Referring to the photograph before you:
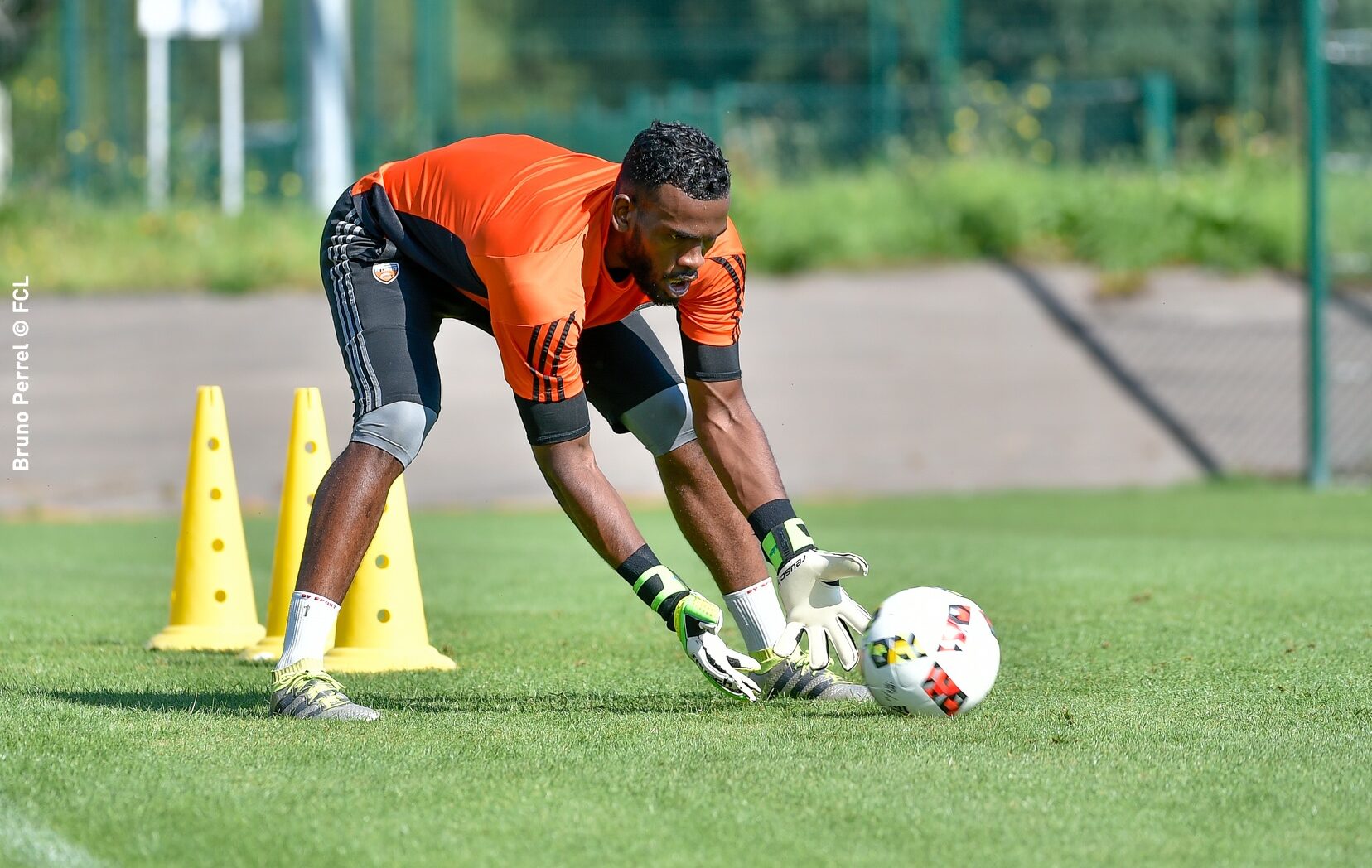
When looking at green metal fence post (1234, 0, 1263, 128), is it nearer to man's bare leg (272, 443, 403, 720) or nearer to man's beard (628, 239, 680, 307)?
man's beard (628, 239, 680, 307)

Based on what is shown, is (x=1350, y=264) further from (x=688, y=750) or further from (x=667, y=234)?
(x=688, y=750)

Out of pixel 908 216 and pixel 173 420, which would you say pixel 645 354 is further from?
pixel 908 216

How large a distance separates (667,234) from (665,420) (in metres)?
1.03

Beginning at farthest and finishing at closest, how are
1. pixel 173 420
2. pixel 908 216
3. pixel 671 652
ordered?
pixel 908 216 < pixel 173 420 < pixel 671 652

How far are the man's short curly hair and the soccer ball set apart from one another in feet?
4.41

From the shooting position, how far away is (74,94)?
2205cm

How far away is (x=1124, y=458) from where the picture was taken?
17.0 meters

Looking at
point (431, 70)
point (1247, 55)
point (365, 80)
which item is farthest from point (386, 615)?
point (1247, 55)

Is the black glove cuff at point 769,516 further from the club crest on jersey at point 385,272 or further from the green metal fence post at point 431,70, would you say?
the green metal fence post at point 431,70

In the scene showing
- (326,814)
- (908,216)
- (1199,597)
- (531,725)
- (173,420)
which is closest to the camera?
(326,814)

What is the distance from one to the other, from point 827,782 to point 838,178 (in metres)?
18.0

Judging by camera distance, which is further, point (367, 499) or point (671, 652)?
point (671, 652)

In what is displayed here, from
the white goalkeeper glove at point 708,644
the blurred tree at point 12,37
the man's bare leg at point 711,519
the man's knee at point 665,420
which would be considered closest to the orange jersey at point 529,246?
the man's knee at point 665,420

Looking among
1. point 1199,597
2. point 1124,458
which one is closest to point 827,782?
point 1199,597
